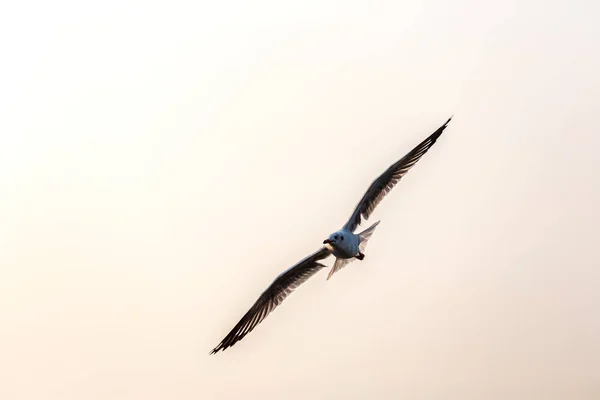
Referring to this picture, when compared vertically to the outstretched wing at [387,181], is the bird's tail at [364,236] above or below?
below

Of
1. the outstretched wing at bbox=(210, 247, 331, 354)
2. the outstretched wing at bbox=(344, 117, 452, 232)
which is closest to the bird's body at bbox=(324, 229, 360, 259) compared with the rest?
the outstretched wing at bbox=(344, 117, 452, 232)

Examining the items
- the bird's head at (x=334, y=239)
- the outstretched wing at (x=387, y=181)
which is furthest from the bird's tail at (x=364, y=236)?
the bird's head at (x=334, y=239)

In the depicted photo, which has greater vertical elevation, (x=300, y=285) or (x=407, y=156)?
(x=407, y=156)

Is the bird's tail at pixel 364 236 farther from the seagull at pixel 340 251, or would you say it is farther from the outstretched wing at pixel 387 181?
the outstretched wing at pixel 387 181

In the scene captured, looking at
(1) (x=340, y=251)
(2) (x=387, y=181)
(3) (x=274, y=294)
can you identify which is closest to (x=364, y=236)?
(1) (x=340, y=251)

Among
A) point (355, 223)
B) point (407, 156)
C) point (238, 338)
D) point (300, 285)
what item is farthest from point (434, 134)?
point (238, 338)

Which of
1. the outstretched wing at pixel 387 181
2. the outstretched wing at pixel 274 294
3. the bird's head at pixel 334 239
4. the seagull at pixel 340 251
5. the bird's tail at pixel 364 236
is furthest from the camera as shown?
the outstretched wing at pixel 274 294

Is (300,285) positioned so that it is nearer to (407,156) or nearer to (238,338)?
(238,338)
